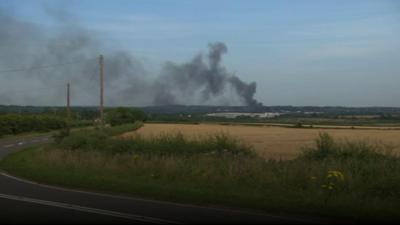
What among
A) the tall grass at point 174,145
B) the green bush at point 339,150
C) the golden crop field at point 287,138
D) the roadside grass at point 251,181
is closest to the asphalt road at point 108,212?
the roadside grass at point 251,181

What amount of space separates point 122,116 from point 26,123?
29.8 metres

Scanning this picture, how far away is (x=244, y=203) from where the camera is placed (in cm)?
1428

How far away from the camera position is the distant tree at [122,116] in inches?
4472

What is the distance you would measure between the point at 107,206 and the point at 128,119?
10413cm

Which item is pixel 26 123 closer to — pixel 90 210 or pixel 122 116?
pixel 122 116

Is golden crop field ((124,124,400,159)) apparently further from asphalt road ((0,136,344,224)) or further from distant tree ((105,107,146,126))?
distant tree ((105,107,146,126))

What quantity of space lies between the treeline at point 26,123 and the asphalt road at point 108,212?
67.2 metres

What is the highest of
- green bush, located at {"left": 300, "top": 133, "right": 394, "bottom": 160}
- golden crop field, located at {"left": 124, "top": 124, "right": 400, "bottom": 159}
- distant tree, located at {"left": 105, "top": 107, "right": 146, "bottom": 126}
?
distant tree, located at {"left": 105, "top": 107, "right": 146, "bottom": 126}

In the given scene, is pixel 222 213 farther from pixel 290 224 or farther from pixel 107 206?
pixel 107 206

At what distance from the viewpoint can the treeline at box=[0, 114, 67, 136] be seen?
3211 inches

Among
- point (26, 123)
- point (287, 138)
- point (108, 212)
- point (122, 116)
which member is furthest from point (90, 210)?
point (122, 116)

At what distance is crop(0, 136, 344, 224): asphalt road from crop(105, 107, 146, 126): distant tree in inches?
3726

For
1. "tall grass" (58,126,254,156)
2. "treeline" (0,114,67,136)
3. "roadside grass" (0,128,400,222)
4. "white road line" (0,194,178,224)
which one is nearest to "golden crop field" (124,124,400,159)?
"tall grass" (58,126,254,156)

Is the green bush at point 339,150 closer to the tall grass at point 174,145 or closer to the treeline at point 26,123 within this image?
the tall grass at point 174,145
